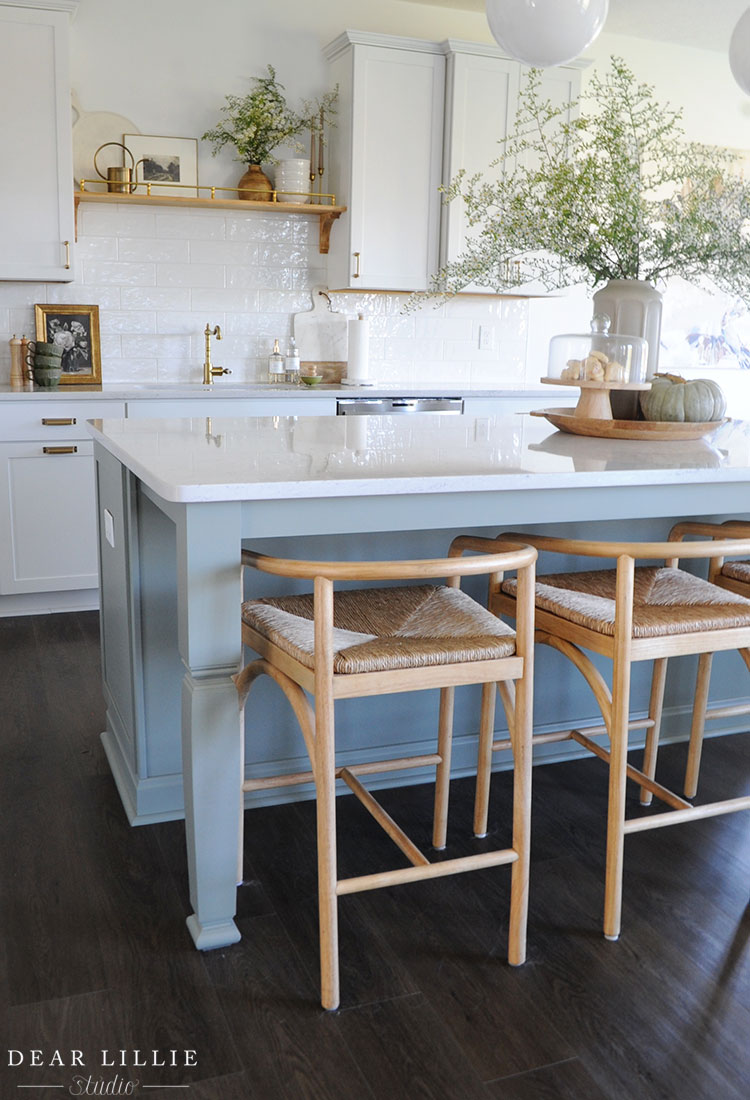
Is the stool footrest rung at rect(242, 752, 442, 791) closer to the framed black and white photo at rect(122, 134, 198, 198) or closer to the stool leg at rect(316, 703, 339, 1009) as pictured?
the stool leg at rect(316, 703, 339, 1009)

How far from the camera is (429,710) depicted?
2.54 meters

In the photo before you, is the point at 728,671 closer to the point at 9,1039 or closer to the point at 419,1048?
the point at 419,1048

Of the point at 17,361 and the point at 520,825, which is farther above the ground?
the point at 17,361

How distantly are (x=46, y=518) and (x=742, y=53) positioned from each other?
9.84 feet

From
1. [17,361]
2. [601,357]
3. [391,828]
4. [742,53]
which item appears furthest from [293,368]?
[391,828]

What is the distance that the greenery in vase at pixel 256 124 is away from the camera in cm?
459

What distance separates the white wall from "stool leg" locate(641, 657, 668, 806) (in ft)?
10.0

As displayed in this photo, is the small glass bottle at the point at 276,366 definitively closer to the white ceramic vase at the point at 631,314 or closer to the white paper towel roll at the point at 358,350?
the white paper towel roll at the point at 358,350

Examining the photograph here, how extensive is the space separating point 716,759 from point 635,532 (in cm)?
69

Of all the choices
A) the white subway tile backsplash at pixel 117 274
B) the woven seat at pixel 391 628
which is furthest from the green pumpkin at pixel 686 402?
the white subway tile backsplash at pixel 117 274

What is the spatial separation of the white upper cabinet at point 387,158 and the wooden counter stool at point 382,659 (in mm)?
3040

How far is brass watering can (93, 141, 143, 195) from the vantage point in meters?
4.45

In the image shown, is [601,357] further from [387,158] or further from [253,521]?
[387,158]

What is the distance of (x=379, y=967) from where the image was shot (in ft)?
5.94
